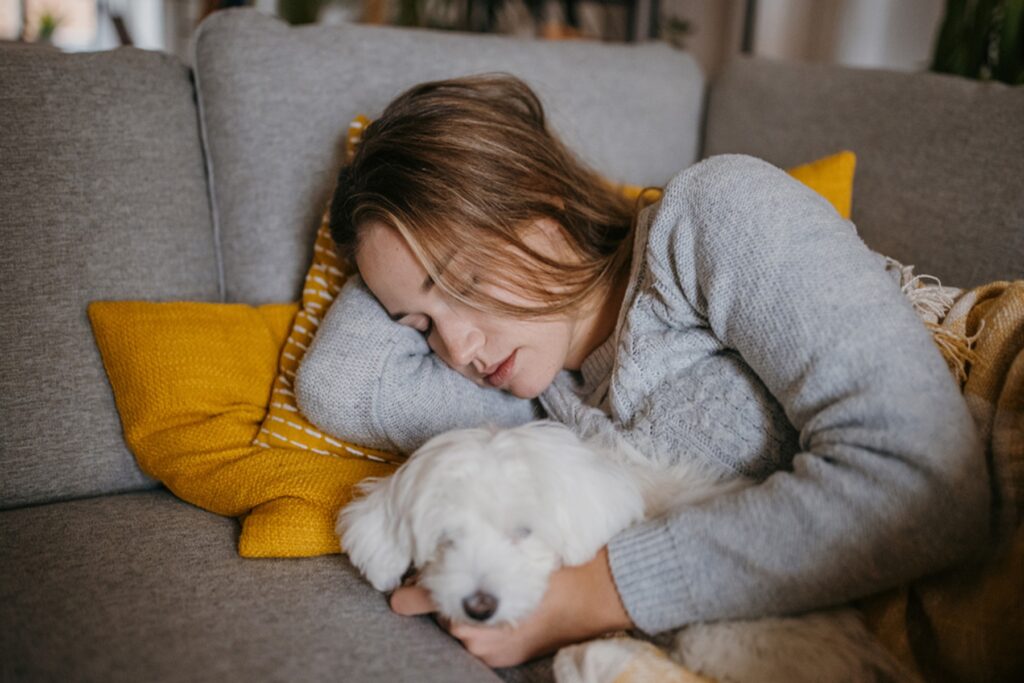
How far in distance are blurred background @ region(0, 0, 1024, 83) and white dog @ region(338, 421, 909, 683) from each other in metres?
1.39

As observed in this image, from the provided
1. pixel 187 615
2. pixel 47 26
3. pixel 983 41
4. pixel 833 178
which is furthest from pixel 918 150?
pixel 47 26

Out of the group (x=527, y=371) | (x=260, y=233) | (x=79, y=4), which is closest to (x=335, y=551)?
(x=527, y=371)

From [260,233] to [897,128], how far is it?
4.37 feet

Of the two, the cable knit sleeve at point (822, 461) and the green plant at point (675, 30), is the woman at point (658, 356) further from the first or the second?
the green plant at point (675, 30)

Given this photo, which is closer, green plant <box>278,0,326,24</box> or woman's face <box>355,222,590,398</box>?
woman's face <box>355,222,590,398</box>

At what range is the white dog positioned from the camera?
34.1 inches

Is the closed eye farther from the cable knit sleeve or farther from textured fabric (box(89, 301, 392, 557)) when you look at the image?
the cable knit sleeve

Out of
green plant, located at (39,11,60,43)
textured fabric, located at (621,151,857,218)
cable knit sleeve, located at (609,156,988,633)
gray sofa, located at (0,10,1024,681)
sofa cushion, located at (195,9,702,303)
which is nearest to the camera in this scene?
cable knit sleeve, located at (609,156,988,633)

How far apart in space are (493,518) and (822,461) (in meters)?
0.38

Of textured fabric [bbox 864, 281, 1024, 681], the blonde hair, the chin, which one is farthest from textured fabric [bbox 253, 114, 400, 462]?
textured fabric [bbox 864, 281, 1024, 681]

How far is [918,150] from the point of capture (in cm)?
149

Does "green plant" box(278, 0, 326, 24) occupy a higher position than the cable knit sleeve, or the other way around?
"green plant" box(278, 0, 326, 24)

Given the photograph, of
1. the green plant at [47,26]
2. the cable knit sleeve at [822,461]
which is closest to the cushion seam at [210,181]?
the cable knit sleeve at [822,461]

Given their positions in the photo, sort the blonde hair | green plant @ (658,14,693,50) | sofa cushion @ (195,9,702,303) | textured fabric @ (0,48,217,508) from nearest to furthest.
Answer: the blonde hair → textured fabric @ (0,48,217,508) → sofa cushion @ (195,9,702,303) → green plant @ (658,14,693,50)
